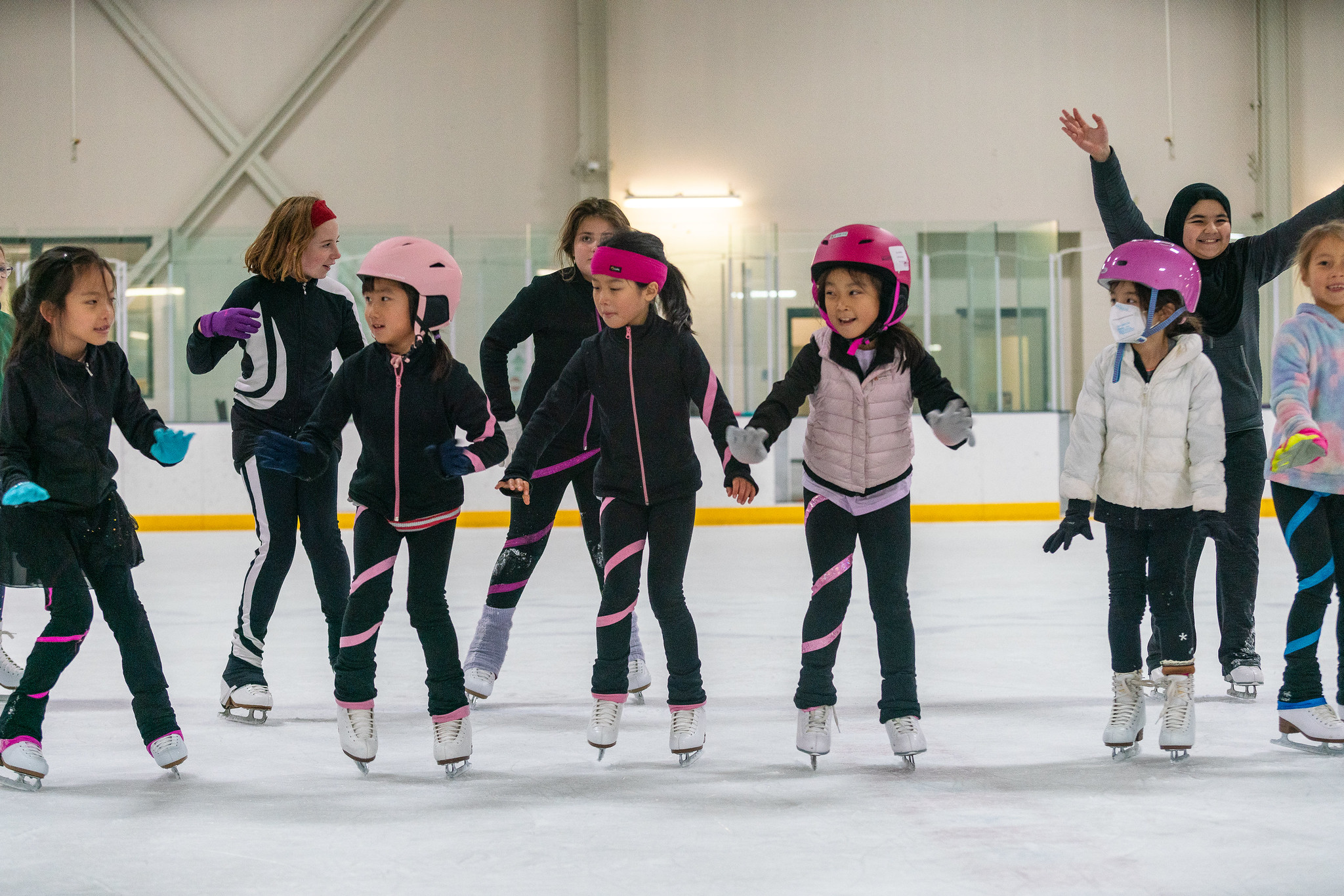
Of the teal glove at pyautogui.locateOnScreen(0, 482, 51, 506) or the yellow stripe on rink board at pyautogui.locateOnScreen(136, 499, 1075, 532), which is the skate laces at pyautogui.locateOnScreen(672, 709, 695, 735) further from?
the yellow stripe on rink board at pyautogui.locateOnScreen(136, 499, 1075, 532)

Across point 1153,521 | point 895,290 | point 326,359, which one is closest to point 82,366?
point 326,359

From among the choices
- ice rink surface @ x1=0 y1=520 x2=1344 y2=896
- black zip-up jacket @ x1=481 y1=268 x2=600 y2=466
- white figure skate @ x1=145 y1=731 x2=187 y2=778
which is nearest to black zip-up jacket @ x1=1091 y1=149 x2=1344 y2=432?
ice rink surface @ x1=0 y1=520 x2=1344 y2=896

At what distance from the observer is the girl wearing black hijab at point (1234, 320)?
331 cm

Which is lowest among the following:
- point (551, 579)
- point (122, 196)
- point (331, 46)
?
point (551, 579)

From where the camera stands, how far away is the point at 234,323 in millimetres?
2953

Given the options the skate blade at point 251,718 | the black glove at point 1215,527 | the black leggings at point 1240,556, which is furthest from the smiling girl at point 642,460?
the black leggings at point 1240,556

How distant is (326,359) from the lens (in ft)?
10.8

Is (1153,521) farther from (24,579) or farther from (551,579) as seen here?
(551,579)

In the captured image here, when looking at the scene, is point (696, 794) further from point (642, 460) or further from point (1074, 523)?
point (1074, 523)

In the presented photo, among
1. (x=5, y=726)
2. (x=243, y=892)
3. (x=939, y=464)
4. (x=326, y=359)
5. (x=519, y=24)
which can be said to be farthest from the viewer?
(x=519, y=24)

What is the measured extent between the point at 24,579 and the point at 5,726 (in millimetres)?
300

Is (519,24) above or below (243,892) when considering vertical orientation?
above

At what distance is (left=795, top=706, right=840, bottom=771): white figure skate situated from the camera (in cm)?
261

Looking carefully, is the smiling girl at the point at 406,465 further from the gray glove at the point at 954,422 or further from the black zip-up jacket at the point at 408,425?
the gray glove at the point at 954,422
